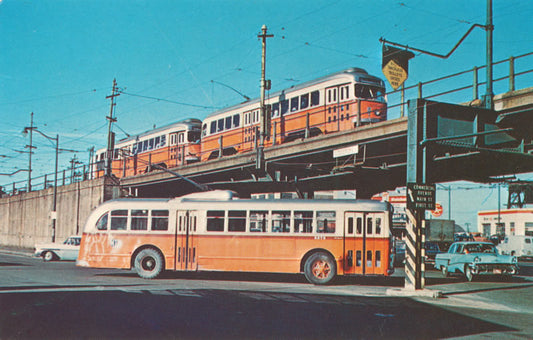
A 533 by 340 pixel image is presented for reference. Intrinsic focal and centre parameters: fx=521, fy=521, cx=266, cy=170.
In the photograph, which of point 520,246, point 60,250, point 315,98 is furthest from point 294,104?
point 520,246

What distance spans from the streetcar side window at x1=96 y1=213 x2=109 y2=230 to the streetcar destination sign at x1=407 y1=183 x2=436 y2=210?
10.8 meters

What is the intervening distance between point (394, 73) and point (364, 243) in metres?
7.12

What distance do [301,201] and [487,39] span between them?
26.8 ft

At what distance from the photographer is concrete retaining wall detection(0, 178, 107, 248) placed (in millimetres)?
40816

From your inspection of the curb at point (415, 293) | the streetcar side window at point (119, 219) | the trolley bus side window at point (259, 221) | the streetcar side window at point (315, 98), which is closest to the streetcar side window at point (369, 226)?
the curb at point (415, 293)

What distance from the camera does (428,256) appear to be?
33.9 meters

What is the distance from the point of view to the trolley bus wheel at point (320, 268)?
17672 mm

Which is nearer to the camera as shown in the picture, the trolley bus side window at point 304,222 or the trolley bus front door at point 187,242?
the trolley bus side window at point 304,222

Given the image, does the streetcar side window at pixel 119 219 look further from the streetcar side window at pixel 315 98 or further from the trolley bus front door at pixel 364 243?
the streetcar side window at pixel 315 98

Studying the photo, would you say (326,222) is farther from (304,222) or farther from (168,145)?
(168,145)

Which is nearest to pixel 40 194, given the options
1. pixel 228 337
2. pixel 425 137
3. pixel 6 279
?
pixel 6 279

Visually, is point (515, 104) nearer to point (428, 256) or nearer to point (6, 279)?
point (6, 279)

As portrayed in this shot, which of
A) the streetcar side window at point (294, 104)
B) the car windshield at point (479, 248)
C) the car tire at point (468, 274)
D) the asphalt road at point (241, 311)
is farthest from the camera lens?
the streetcar side window at point (294, 104)

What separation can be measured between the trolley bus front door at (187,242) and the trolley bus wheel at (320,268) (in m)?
4.05
